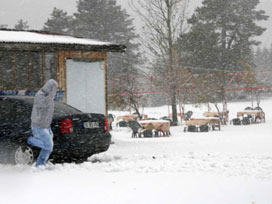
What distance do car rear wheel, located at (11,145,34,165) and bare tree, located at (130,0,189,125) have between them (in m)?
20.7

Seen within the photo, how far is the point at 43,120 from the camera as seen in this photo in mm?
8375

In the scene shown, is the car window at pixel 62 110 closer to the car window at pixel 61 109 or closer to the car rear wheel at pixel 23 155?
the car window at pixel 61 109

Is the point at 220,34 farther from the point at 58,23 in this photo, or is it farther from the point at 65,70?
the point at 65,70

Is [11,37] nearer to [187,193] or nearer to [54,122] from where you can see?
[54,122]

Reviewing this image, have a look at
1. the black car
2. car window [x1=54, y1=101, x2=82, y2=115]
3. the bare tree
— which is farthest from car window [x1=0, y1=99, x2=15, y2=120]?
the bare tree

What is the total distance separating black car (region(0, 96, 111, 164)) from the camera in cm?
900

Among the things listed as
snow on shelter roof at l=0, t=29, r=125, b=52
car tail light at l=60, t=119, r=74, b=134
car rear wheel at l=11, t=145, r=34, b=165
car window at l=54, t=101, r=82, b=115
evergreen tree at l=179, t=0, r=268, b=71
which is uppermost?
evergreen tree at l=179, t=0, r=268, b=71

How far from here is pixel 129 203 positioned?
5691 mm

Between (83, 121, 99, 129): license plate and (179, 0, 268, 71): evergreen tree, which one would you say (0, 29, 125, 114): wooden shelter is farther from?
(179, 0, 268, 71): evergreen tree

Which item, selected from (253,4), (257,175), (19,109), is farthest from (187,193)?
(253,4)

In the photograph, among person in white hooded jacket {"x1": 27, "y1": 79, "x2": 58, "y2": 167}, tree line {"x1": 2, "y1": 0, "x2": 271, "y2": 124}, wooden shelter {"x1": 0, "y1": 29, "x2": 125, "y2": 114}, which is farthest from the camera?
tree line {"x1": 2, "y1": 0, "x2": 271, "y2": 124}

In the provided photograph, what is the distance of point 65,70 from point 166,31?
16.1m

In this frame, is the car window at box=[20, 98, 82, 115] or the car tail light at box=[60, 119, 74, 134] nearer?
the car tail light at box=[60, 119, 74, 134]

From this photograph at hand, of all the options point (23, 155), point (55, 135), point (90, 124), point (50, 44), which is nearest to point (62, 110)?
point (90, 124)
